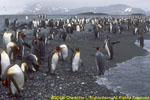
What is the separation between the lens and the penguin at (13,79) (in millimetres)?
6164

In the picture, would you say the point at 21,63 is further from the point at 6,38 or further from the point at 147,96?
the point at 6,38

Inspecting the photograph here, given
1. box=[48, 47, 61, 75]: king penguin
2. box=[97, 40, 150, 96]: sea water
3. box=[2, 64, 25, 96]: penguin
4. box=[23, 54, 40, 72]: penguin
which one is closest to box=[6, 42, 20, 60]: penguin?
box=[48, 47, 61, 75]: king penguin

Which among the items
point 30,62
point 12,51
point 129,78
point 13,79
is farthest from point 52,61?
point 129,78

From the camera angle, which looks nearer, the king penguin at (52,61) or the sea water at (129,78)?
the sea water at (129,78)

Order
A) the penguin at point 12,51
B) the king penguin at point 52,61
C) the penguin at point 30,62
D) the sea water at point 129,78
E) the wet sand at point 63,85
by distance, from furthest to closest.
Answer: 1. the penguin at point 12,51
2. the king penguin at point 52,61
3. the sea water at point 129,78
4. the penguin at point 30,62
5. the wet sand at point 63,85

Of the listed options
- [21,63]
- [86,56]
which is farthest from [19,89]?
[86,56]

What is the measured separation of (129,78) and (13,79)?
5227 millimetres

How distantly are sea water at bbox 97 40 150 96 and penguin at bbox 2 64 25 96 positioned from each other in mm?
3324

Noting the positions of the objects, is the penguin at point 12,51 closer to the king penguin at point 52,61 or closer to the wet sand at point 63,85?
the wet sand at point 63,85

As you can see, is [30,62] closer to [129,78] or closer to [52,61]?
[52,61]

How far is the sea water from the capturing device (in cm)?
805

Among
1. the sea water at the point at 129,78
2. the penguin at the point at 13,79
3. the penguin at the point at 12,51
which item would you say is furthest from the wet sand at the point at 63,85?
the penguin at the point at 12,51

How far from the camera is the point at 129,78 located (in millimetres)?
9547

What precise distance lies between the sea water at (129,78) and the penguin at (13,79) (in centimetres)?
332
